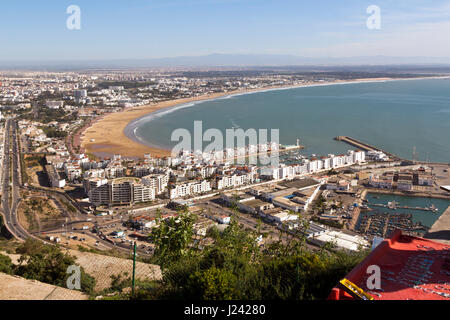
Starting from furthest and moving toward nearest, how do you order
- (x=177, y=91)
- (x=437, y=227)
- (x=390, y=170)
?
(x=177, y=91)
(x=390, y=170)
(x=437, y=227)

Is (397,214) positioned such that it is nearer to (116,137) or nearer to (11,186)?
(11,186)

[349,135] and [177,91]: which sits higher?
[177,91]

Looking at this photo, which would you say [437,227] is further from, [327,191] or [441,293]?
[327,191]

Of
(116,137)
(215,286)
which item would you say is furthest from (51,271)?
(116,137)

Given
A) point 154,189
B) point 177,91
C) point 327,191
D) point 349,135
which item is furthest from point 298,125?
point 177,91

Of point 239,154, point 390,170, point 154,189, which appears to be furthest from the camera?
point 239,154

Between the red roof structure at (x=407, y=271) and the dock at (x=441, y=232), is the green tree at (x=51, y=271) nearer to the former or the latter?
the red roof structure at (x=407, y=271)
